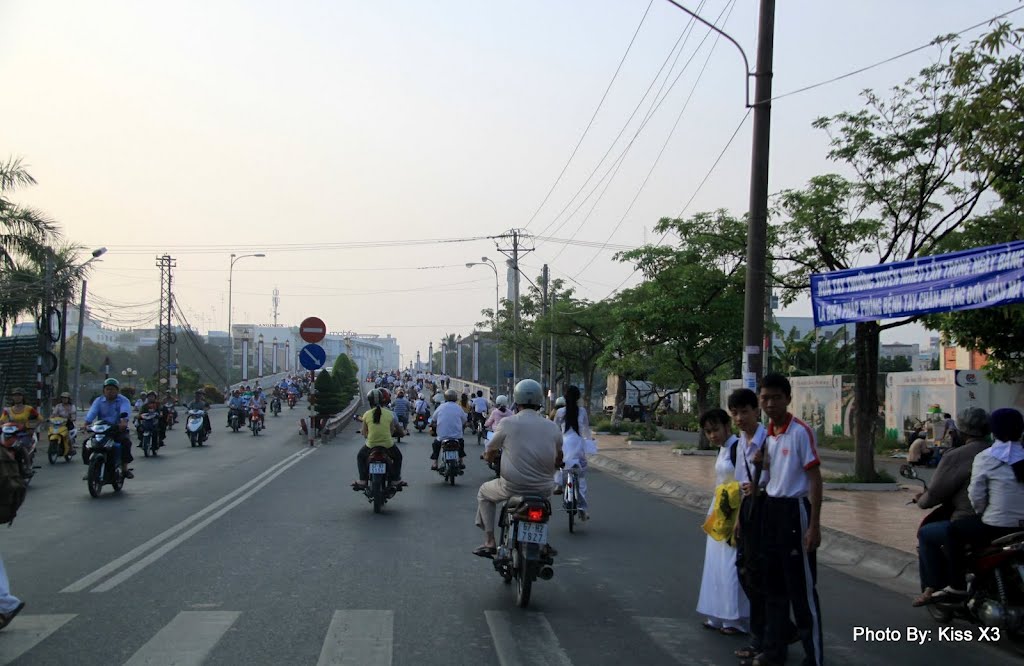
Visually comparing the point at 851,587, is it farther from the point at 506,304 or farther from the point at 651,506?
the point at 506,304

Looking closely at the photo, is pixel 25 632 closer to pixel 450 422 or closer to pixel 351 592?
pixel 351 592

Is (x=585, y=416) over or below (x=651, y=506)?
over

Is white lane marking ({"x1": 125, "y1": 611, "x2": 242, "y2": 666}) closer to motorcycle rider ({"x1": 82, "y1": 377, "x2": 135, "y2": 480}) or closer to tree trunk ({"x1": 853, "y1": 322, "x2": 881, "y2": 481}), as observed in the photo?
motorcycle rider ({"x1": 82, "y1": 377, "x2": 135, "y2": 480})

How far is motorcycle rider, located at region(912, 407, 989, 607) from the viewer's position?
7348 millimetres

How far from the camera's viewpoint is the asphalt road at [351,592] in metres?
6.27

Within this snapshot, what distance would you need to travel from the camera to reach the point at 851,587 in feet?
30.8

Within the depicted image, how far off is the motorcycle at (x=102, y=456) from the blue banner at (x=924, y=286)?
10745 millimetres

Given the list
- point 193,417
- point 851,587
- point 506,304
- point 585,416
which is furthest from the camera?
point 506,304

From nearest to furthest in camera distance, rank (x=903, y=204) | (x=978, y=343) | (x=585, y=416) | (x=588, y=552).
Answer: (x=588, y=552)
(x=585, y=416)
(x=978, y=343)
(x=903, y=204)

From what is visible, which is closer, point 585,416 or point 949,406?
point 585,416

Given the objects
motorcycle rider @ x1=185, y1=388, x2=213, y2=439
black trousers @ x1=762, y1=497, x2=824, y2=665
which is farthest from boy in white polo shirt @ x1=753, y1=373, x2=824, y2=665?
motorcycle rider @ x1=185, y1=388, x2=213, y2=439

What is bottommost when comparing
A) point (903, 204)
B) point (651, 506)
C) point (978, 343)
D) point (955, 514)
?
point (651, 506)

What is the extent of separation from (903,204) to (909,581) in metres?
9.57

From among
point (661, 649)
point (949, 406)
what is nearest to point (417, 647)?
point (661, 649)
